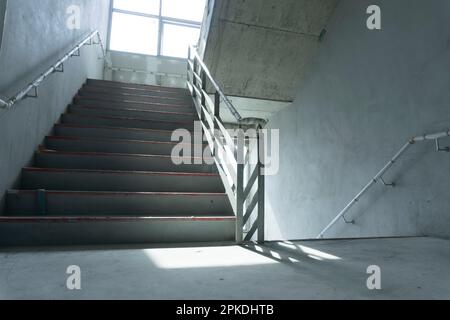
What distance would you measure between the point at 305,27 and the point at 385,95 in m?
1.49

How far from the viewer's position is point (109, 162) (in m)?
2.57

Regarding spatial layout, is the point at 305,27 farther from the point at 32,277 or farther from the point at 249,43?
the point at 32,277

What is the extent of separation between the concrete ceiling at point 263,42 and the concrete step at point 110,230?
2.60m

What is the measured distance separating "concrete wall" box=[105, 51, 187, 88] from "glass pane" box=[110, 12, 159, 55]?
0.75ft

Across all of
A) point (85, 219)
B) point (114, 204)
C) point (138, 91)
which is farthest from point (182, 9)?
point (85, 219)

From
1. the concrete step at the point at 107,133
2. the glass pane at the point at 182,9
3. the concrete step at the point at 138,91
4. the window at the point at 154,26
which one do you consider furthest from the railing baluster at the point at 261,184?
the glass pane at the point at 182,9

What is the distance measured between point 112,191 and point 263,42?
264cm

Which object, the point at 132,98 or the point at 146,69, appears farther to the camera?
the point at 146,69

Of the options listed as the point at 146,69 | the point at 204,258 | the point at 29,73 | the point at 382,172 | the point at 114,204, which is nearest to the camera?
the point at 204,258

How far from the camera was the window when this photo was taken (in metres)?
7.51

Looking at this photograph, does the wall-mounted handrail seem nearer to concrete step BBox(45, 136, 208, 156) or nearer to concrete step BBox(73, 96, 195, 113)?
concrete step BBox(45, 136, 208, 156)

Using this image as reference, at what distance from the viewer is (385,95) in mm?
2828

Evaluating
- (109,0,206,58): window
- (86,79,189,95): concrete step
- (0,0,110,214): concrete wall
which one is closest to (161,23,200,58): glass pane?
(109,0,206,58): window

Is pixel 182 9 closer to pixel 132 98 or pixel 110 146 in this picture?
pixel 132 98
